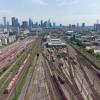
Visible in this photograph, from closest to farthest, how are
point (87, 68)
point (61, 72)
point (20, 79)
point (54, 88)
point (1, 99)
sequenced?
1. point (1, 99)
2. point (54, 88)
3. point (20, 79)
4. point (61, 72)
5. point (87, 68)

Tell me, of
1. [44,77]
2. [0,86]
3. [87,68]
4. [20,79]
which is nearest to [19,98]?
[0,86]

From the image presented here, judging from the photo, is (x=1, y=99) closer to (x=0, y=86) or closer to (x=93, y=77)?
(x=0, y=86)

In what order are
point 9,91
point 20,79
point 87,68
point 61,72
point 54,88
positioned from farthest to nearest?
point 87,68 < point 61,72 < point 20,79 < point 54,88 < point 9,91

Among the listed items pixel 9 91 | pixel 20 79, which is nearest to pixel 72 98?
pixel 9 91

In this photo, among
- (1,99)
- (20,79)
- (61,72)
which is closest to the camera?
(1,99)

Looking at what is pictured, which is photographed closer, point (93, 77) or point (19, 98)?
point (19, 98)

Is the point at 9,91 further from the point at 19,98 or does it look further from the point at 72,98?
the point at 72,98

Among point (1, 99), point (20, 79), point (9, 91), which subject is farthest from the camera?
point (20, 79)

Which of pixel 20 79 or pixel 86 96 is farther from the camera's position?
pixel 20 79

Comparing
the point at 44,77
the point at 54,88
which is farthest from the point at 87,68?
the point at 54,88
